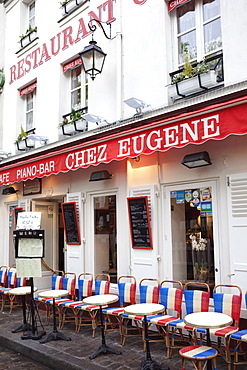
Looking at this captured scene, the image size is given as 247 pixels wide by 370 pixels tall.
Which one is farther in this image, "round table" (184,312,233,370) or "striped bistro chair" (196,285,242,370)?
"striped bistro chair" (196,285,242,370)

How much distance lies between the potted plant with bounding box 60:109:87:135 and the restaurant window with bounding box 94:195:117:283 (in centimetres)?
182

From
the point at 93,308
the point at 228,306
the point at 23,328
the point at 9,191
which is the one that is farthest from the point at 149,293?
the point at 9,191

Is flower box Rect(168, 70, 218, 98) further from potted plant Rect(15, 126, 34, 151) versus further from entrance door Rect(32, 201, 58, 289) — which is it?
entrance door Rect(32, 201, 58, 289)

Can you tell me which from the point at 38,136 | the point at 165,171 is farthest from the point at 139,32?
the point at 38,136

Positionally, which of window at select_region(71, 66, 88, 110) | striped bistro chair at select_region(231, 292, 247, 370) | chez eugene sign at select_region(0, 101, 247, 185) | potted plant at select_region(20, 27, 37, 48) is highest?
potted plant at select_region(20, 27, 37, 48)

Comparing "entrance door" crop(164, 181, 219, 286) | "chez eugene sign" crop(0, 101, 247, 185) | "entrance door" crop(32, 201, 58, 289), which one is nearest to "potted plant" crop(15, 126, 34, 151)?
"entrance door" crop(32, 201, 58, 289)

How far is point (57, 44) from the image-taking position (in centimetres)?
1005

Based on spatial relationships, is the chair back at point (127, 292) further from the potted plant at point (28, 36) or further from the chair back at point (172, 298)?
the potted plant at point (28, 36)

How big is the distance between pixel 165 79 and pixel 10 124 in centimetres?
648

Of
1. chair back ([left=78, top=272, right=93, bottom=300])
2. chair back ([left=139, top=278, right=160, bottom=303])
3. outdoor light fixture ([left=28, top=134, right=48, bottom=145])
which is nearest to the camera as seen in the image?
chair back ([left=139, top=278, right=160, bottom=303])

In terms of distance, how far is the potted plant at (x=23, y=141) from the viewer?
35.0 ft

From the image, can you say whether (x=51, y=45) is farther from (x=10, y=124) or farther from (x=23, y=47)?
(x=10, y=124)

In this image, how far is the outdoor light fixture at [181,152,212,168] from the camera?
236 inches

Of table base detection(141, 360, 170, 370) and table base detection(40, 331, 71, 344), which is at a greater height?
table base detection(141, 360, 170, 370)
